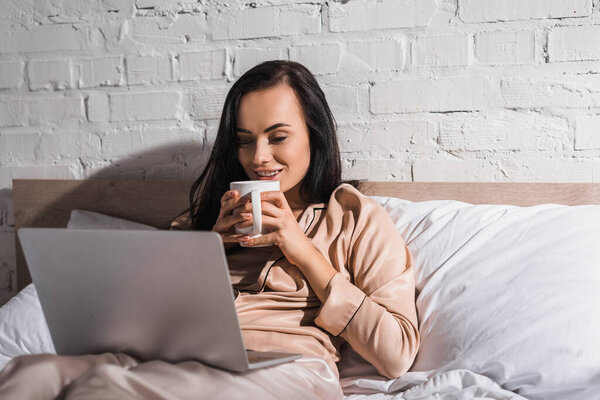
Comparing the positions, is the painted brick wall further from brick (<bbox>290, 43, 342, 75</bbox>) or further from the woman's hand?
the woman's hand

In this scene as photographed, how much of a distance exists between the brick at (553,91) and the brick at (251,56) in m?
0.54

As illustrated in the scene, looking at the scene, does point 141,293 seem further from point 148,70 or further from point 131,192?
point 148,70

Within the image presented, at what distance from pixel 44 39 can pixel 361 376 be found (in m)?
1.27

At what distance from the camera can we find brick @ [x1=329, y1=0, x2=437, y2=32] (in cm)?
140

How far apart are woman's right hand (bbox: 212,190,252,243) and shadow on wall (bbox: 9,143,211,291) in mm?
487

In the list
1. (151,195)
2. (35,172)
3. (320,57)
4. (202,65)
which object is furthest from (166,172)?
(320,57)

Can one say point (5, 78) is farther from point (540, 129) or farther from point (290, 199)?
point (540, 129)

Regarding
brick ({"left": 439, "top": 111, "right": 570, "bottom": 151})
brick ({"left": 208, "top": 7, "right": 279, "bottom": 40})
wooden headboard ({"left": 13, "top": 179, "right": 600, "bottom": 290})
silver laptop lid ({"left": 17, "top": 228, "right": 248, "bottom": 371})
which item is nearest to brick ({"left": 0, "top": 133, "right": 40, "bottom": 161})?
wooden headboard ({"left": 13, "top": 179, "right": 600, "bottom": 290})

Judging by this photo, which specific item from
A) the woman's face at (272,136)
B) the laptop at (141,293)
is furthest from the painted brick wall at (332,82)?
the laptop at (141,293)

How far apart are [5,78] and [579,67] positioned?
1.51m

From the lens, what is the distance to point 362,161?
1.46m

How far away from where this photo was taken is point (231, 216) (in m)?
1.05

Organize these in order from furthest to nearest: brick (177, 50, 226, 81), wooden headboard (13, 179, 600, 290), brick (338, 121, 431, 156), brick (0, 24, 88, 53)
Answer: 1. brick (0, 24, 88, 53)
2. brick (177, 50, 226, 81)
3. brick (338, 121, 431, 156)
4. wooden headboard (13, 179, 600, 290)

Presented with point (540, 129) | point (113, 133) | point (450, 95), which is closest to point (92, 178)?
point (113, 133)
